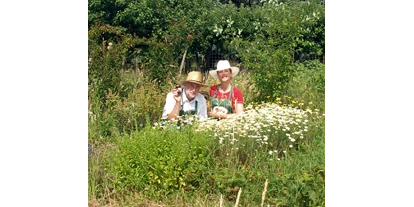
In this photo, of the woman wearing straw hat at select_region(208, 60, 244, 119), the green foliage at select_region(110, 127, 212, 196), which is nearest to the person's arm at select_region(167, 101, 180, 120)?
the woman wearing straw hat at select_region(208, 60, 244, 119)

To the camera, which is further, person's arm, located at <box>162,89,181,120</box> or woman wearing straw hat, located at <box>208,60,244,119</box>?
woman wearing straw hat, located at <box>208,60,244,119</box>

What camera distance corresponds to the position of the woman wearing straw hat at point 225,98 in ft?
20.3

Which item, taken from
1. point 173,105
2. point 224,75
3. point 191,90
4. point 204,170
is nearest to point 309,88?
point 224,75

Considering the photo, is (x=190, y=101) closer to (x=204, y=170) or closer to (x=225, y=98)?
(x=225, y=98)

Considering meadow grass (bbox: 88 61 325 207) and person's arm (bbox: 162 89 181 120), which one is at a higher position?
person's arm (bbox: 162 89 181 120)

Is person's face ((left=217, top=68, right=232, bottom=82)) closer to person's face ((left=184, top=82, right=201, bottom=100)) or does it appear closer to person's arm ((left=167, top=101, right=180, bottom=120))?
person's face ((left=184, top=82, right=201, bottom=100))

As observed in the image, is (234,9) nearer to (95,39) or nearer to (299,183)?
(95,39)

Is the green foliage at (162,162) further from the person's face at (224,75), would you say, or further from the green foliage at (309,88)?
the green foliage at (309,88)

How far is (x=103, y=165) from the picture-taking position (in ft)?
15.2

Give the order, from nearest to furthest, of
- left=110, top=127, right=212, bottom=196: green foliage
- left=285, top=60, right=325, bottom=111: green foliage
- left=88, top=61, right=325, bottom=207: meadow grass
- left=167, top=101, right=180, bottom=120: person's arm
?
left=88, top=61, right=325, bottom=207: meadow grass → left=110, top=127, right=212, bottom=196: green foliage → left=167, top=101, right=180, bottom=120: person's arm → left=285, top=60, right=325, bottom=111: green foliage

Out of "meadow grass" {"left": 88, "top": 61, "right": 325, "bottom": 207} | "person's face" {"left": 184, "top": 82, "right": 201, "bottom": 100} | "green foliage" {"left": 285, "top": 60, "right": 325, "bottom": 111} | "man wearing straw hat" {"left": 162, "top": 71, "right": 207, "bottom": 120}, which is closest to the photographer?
"meadow grass" {"left": 88, "top": 61, "right": 325, "bottom": 207}

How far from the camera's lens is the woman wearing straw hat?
20.3ft

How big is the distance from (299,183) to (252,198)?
46 cm
